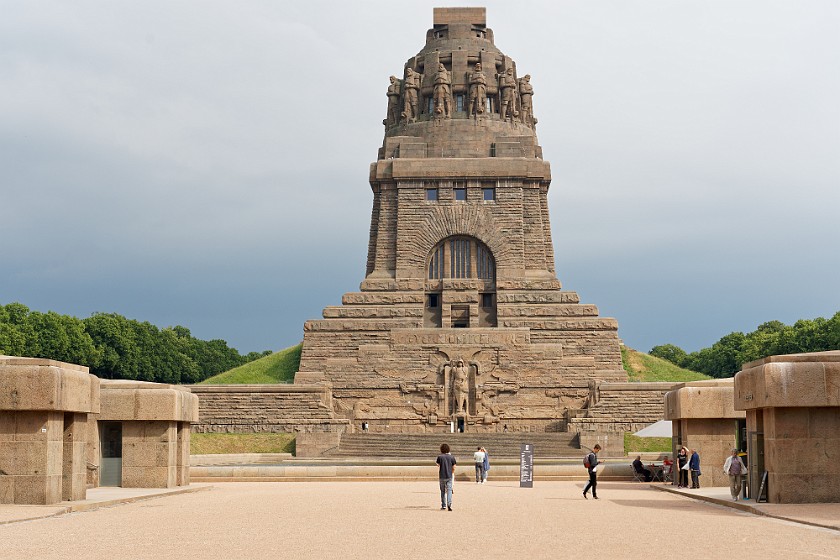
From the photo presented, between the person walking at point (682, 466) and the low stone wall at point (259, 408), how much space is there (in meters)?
21.0

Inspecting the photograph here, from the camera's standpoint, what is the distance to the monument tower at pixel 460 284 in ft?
159

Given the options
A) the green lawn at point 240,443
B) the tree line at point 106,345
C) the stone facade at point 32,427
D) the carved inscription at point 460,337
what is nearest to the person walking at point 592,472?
the stone facade at point 32,427

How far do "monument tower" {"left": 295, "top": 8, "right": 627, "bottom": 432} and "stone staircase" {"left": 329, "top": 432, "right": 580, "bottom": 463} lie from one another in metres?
3.73

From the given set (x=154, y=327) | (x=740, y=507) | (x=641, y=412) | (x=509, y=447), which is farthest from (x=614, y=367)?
(x=154, y=327)

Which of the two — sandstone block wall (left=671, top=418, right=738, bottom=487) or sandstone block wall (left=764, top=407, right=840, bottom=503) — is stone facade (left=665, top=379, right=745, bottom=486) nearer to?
sandstone block wall (left=671, top=418, right=738, bottom=487)

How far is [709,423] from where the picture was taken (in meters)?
26.5

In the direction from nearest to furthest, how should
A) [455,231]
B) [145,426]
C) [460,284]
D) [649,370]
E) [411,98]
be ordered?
[145,426] < [460,284] < [649,370] < [455,231] < [411,98]

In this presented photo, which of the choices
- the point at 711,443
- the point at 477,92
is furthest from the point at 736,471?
the point at 477,92

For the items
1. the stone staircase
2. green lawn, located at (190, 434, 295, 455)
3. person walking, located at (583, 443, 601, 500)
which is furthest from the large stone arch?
person walking, located at (583, 443, 601, 500)

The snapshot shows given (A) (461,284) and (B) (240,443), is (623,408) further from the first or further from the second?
(B) (240,443)

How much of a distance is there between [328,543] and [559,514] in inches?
224

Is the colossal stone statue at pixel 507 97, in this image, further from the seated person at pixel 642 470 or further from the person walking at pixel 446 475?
the person walking at pixel 446 475

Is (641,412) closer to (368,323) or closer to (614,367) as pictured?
(614,367)

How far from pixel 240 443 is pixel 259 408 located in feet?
12.7
